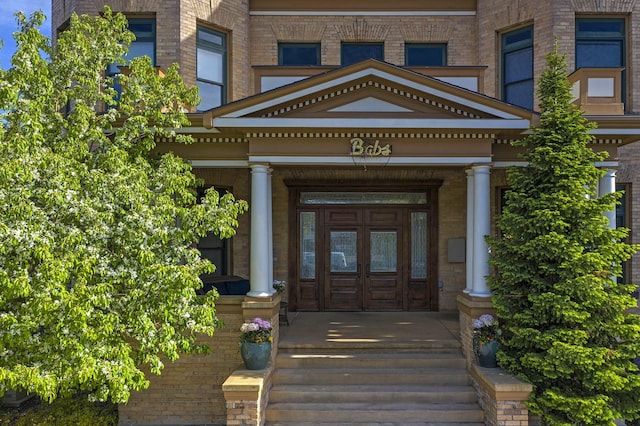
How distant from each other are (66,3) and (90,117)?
20.8ft

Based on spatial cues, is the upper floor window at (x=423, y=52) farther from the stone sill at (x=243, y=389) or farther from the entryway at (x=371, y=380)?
the stone sill at (x=243, y=389)

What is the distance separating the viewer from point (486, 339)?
7062mm

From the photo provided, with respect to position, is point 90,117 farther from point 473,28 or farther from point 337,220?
point 473,28

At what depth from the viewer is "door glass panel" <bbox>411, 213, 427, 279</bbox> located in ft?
36.2

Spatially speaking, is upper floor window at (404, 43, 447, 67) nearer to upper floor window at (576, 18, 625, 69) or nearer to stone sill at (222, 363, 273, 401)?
upper floor window at (576, 18, 625, 69)

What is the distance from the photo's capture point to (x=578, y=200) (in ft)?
21.8

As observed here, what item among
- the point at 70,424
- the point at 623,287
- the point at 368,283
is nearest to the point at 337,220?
the point at 368,283

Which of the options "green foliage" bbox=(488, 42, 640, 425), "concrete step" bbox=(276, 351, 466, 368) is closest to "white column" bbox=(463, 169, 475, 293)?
"green foliage" bbox=(488, 42, 640, 425)

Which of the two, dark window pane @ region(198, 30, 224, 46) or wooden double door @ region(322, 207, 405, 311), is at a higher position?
dark window pane @ region(198, 30, 224, 46)

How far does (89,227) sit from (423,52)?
9478mm

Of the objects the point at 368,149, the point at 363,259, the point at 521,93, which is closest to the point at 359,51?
the point at 521,93

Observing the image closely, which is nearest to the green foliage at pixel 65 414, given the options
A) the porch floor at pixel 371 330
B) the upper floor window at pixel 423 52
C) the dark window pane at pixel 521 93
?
the porch floor at pixel 371 330

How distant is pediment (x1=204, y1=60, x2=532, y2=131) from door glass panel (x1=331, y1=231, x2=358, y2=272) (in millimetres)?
4222

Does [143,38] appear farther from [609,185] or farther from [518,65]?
[609,185]
